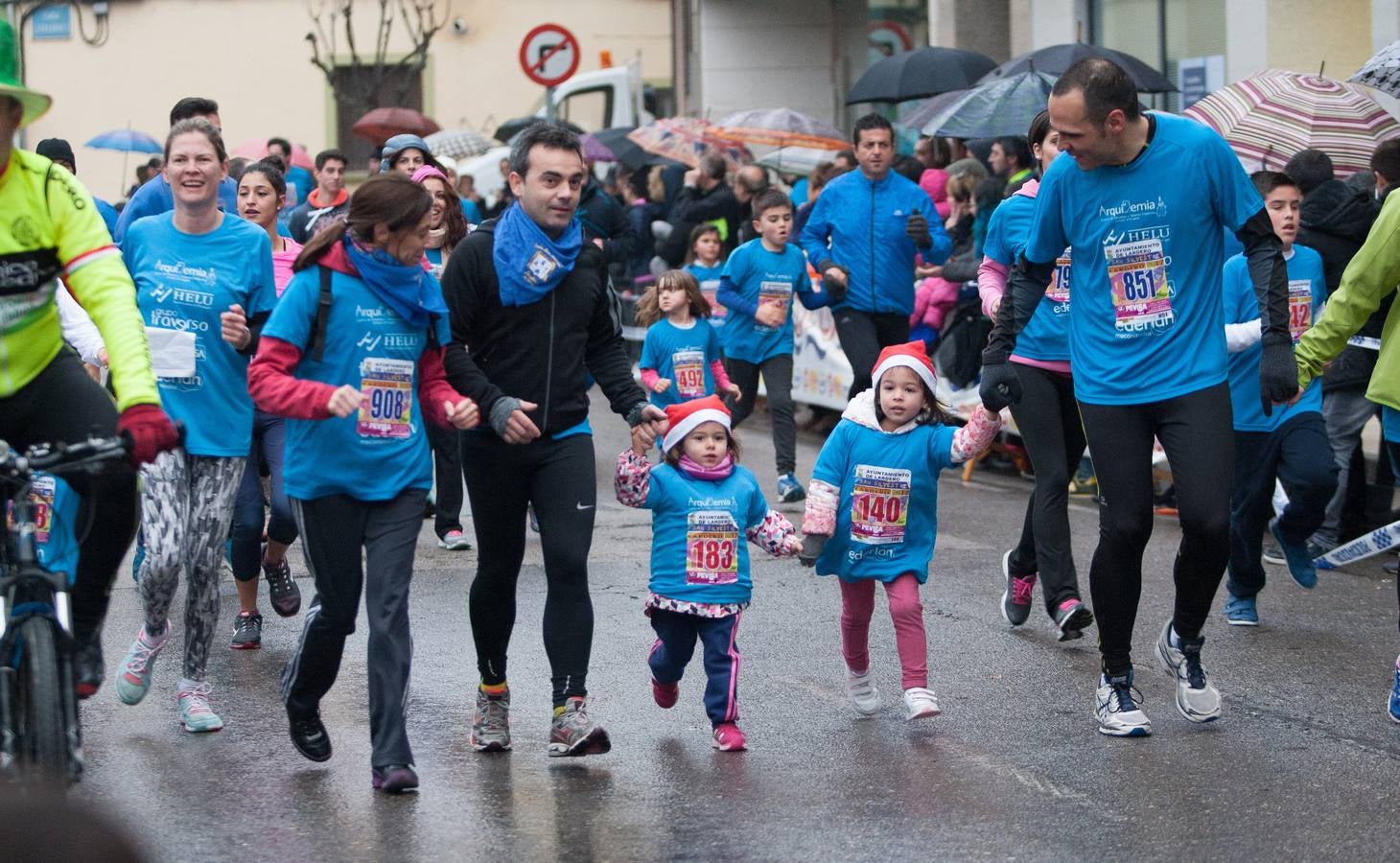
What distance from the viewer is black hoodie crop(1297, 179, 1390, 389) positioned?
10.6 metres

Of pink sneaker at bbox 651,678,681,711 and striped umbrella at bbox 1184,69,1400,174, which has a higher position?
striped umbrella at bbox 1184,69,1400,174

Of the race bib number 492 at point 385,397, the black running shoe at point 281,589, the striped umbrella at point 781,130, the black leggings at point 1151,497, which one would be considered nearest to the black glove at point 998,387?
the black leggings at point 1151,497

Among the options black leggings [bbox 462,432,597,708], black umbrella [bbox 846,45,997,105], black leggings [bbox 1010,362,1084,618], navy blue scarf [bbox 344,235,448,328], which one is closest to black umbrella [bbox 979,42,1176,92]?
black umbrella [bbox 846,45,997,105]

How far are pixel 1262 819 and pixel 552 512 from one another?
88.0 inches

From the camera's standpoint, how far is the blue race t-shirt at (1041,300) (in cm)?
805

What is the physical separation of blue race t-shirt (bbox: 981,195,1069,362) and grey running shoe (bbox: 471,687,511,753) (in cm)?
270

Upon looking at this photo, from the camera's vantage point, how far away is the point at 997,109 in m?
14.6

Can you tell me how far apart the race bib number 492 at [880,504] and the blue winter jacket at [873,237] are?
17.4 ft

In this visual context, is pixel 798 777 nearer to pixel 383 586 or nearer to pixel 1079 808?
pixel 1079 808

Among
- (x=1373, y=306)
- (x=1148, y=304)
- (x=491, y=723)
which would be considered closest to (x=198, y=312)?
(x=491, y=723)

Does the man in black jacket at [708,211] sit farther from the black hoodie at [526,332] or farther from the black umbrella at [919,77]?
the black hoodie at [526,332]

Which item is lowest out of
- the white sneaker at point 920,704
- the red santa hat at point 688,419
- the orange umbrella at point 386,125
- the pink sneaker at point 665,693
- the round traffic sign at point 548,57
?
the white sneaker at point 920,704

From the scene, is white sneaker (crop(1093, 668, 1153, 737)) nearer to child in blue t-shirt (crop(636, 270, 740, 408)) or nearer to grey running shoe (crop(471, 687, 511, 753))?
grey running shoe (crop(471, 687, 511, 753))

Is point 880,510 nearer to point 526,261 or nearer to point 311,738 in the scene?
point 526,261
